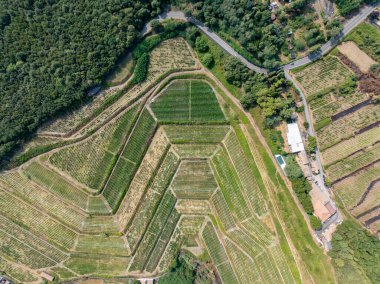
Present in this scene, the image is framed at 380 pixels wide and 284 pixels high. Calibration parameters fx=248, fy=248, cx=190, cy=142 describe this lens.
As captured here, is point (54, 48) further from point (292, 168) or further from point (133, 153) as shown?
point (292, 168)

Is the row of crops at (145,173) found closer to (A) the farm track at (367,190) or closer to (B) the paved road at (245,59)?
(B) the paved road at (245,59)

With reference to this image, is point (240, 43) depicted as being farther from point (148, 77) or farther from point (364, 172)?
point (364, 172)

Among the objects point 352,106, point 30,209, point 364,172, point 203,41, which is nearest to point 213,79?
point 203,41

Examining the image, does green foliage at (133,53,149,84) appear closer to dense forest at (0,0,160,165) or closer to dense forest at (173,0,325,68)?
dense forest at (0,0,160,165)

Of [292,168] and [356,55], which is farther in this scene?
[356,55]

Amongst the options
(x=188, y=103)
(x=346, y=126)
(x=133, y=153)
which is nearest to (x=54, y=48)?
(x=133, y=153)

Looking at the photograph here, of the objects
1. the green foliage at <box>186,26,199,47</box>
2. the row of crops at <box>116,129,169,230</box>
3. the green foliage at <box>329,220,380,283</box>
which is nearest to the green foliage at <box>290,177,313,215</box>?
the green foliage at <box>329,220,380,283</box>
